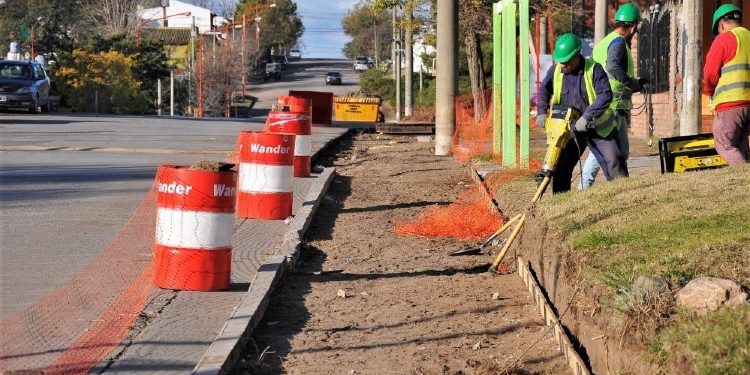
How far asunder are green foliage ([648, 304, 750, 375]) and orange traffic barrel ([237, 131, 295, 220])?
24.4 ft

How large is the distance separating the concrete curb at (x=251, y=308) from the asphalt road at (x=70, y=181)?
57.9 inches

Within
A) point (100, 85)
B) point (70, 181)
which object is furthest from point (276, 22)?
point (70, 181)

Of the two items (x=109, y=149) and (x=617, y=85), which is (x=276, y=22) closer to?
(x=109, y=149)

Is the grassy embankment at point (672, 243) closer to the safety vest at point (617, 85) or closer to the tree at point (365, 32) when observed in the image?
the safety vest at point (617, 85)

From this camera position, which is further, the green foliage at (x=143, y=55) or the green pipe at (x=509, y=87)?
the green foliage at (x=143, y=55)

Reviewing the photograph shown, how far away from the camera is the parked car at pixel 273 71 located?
114 meters

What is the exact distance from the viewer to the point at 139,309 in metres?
8.09

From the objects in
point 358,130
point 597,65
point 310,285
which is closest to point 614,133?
point 597,65

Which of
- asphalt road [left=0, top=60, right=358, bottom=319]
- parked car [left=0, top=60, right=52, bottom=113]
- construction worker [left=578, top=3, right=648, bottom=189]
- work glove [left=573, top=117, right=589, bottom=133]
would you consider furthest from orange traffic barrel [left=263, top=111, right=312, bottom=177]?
parked car [left=0, top=60, right=52, bottom=113]

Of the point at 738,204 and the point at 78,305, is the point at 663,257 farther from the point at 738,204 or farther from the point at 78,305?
the point at 78,305

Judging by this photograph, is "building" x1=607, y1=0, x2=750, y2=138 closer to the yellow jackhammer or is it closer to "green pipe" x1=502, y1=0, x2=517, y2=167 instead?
"green pipe" x1=502, y1=0, x2=517, y2=167

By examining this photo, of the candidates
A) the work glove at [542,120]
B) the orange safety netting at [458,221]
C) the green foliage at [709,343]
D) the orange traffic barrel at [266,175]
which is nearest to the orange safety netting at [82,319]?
the orange traffic barrel at [266,175]

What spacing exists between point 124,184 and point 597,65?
733 centimetres

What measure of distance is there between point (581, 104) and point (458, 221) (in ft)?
7.47
